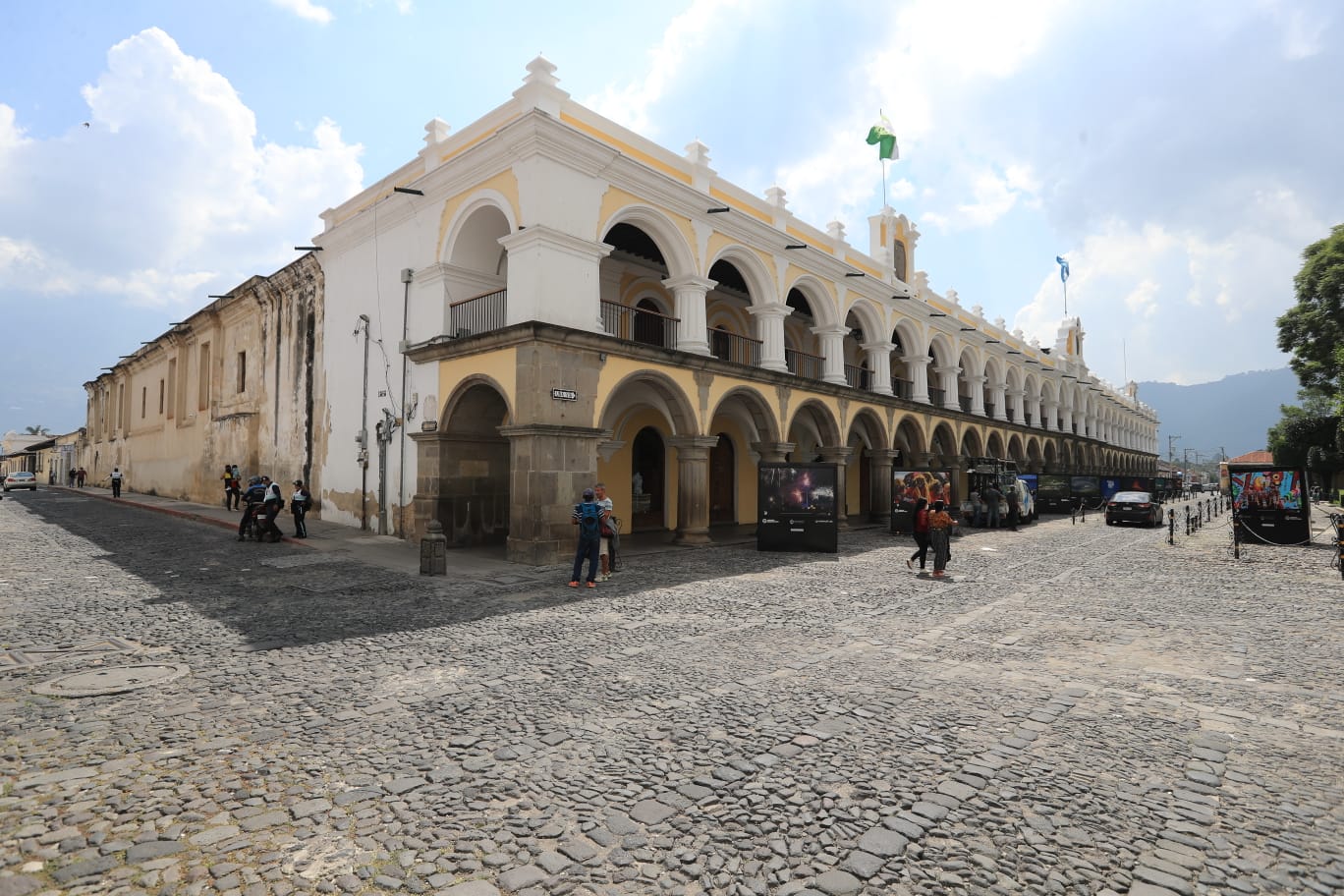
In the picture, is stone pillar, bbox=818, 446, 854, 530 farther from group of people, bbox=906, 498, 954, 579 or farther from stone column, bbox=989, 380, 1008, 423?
stone column, bbox=989, 380, 1008, 423

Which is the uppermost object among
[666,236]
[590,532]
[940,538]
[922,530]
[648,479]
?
[666,236]

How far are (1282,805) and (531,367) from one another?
11.1 metres

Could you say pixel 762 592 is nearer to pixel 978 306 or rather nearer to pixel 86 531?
pixel 86 531

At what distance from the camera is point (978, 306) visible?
3203 cm

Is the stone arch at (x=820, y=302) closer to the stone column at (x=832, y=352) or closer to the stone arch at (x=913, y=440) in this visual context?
the stone column at (x=832, y=352)

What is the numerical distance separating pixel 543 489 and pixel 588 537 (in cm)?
221

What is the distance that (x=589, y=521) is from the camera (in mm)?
10297

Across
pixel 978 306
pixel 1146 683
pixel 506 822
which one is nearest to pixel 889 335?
pixel 978 306

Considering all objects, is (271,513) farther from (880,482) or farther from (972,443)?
(972,443)

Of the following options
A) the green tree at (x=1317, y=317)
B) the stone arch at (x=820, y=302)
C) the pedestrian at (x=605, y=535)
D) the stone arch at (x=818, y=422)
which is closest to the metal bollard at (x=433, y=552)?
the pedestrian at (x=605, y=535)

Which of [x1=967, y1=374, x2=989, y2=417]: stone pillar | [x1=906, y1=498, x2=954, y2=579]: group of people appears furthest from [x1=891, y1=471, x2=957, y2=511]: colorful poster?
[x1=967, y1=374, x2=989, y2=417]: stone pillar

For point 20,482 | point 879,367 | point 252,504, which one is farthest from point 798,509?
point 20,482

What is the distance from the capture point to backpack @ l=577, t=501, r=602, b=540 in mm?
10273

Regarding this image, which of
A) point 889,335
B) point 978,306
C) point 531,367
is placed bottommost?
point 531,367
